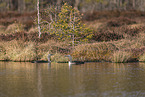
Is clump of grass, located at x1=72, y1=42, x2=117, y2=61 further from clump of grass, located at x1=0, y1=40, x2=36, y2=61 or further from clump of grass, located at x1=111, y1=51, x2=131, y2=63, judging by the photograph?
clump of grass, located at x1=0, y1=40, x2=36, y2=61

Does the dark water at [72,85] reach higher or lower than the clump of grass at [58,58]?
lower

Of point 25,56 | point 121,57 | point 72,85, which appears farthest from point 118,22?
point 72,85

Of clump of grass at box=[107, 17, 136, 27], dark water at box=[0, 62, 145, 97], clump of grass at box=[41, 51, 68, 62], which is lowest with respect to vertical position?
dark water at box=[0, 62, 145, 97]

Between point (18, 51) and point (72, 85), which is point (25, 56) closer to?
point (18, 51)

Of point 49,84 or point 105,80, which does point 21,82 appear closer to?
point 49,84

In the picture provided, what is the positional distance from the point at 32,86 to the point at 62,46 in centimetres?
1484

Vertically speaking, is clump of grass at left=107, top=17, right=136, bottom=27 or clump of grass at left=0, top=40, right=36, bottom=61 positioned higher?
clump of grass at left=107, top=17, right=136, bottom=27

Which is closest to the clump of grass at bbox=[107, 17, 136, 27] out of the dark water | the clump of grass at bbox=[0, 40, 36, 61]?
the clump of grass at bbox=[0, 40, 36, 61]

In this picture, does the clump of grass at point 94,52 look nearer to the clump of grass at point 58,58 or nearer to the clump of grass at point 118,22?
the clump of grass at point 58,58

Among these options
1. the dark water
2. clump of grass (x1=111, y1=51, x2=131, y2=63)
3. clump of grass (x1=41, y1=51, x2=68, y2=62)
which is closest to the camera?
the dark water

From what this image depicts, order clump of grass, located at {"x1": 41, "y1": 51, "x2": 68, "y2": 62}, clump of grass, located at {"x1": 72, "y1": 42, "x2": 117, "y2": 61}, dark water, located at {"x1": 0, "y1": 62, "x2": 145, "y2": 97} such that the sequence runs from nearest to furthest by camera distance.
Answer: dark water, located at {"x1": 0, "y1": 62, "x2": 145, "y2": 97} < clump of grass, located at {"x1": 41, "y1": 51, "x2": 68, "y2": 62} < clump of grass, located at {"x1": 72, "y1": 42, "x2": 117, "y2": 61}

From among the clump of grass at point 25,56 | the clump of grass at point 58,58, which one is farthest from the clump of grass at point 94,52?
the clump of grass at point 25,56

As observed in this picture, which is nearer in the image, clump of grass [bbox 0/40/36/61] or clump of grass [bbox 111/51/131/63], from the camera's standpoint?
clump of grass [bbox 111/51/131/63]

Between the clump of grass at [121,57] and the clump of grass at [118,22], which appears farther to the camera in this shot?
the clump of grass at [118,22]
